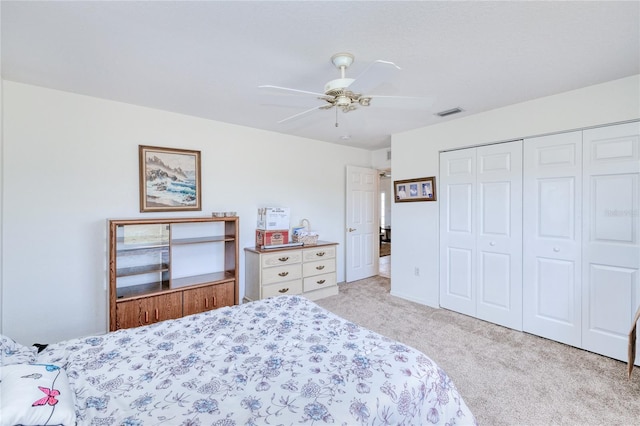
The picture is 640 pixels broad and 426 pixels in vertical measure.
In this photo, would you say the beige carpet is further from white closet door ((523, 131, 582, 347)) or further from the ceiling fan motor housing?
the ceiling fan motor housing

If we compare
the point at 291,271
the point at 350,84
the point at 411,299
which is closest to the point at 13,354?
the point at 350,84

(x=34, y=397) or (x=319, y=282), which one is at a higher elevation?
(x=34, y=397)

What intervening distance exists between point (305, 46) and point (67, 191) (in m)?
2.60

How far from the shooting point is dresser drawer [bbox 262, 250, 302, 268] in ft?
11.7

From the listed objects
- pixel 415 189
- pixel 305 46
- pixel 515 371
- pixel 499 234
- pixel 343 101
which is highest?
pixel 305 46

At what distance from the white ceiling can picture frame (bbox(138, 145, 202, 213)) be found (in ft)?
1.94

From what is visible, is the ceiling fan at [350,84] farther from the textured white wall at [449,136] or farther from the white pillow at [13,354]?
the textured white wall at [449,136]

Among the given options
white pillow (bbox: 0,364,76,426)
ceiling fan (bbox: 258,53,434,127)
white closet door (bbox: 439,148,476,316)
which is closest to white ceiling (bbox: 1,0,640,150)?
ceiling fan (bbox: 258,53,434,127)

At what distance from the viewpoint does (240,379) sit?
126cm

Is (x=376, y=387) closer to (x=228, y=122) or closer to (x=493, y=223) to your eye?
(x=493, y=223)

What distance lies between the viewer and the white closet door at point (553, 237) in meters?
2.71

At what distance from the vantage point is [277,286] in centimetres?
368

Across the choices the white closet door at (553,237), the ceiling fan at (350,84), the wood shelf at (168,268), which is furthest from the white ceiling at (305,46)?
the wood shelf at (168,268)

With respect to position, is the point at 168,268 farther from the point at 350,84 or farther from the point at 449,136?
the point at 449,136
